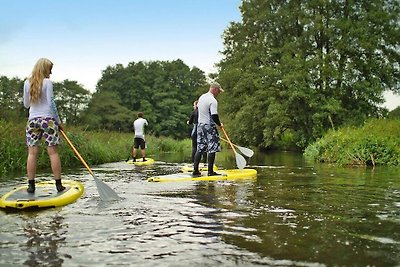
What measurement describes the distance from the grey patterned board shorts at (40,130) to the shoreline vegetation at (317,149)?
4874mm

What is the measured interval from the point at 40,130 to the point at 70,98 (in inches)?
2323

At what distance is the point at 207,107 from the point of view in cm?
975

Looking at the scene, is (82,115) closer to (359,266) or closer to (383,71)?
(383,71)

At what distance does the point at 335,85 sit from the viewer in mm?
29188

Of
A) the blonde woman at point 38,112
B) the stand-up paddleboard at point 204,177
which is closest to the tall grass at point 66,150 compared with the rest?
the stand-up paddleboard at point 204,177

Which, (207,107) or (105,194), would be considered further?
(207,107)

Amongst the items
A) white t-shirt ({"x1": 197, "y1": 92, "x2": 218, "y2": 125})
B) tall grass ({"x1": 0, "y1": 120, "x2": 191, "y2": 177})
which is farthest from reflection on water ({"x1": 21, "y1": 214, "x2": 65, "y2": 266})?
tall grass ({"x1": 0, "y1": 120, "x2": 191, "y2": 177})

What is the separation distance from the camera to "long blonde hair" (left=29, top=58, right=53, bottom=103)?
6167 mm

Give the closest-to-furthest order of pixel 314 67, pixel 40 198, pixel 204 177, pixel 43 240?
pixel 43 240, pixel 40 198, pixel 204 177, pixel 314 67

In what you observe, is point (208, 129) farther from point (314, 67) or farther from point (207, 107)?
point (314, 67)

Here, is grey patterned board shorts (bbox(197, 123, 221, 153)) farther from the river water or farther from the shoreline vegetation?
the shoreline vegetation

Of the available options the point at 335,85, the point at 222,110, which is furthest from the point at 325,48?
the point at 222,110

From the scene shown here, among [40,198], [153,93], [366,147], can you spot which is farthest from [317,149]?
[153,93]

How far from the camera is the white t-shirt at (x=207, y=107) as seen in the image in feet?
31.7
